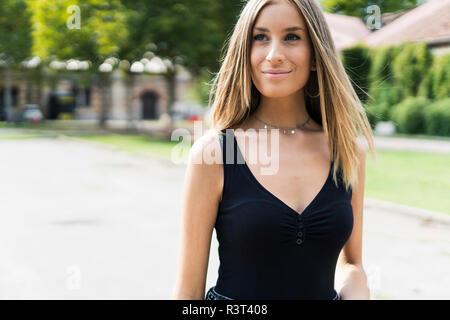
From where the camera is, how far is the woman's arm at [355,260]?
72.4 inches

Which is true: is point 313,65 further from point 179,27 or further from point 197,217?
point 179,27

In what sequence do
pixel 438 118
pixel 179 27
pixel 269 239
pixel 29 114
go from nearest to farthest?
pixel 269 239 → pixel 438 118 → pixel 179 27 → pixel 29 114

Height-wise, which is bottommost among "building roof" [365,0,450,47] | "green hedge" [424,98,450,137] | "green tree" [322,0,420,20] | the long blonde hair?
"green hedge" [424,98,450,137]

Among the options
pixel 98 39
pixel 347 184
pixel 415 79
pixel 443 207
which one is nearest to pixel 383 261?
pixel 443 207

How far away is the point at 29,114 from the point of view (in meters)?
48.1

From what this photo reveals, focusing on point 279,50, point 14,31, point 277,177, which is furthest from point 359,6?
point 14,31

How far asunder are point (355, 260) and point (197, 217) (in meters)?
0.61

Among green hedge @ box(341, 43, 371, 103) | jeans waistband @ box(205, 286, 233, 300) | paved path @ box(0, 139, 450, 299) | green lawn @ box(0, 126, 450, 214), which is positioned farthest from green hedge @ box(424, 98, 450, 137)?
jeans waistband @ box(205, 286, 233, 300)

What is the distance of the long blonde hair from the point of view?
174 cm

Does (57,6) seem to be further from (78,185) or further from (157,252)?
(157,252)

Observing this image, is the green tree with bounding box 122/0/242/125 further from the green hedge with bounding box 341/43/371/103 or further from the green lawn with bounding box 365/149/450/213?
the green hedge with bounding box 341/43/371/103

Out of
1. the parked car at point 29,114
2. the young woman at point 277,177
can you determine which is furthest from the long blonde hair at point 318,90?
the parked car at point 29,114
